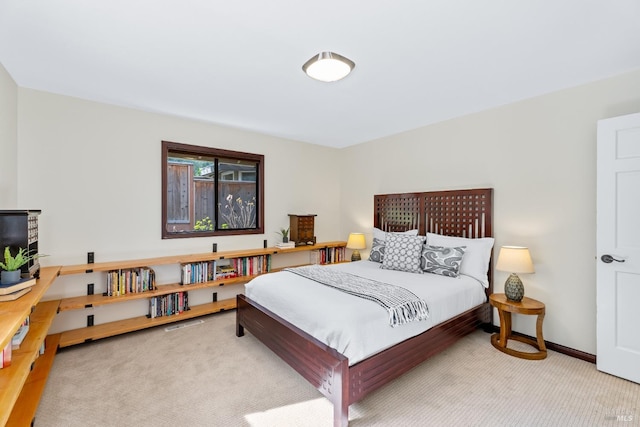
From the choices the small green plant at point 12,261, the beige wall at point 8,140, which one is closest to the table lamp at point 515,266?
the small green plant at point 12,261

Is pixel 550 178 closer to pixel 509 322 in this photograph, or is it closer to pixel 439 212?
pixel 439 212

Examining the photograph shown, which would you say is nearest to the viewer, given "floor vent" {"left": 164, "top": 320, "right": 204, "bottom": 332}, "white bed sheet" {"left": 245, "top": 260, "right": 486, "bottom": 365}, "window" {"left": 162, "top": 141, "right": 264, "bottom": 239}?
"white bed sheet" {"left": 245, "top": 260, "right": 486, "bottom": 365}

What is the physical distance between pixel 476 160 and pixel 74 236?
4402mm

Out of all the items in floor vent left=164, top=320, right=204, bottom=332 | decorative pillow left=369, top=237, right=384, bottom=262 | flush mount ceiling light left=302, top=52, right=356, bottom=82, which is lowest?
floor vent left=164, top=320, right=204, bottom=332

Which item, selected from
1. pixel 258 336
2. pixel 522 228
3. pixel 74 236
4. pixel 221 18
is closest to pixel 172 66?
pixel 221 18

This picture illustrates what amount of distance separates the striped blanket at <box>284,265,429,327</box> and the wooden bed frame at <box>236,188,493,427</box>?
0.20 meters

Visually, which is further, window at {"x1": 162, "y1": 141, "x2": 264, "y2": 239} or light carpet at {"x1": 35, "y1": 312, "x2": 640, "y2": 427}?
window at {"x1": 162, "y1": 141, "x2": 264, "y2": 239}

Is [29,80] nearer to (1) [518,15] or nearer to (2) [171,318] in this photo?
(2) [171,318]

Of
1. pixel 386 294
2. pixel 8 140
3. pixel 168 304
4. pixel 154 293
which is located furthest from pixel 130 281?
pixel 386 294

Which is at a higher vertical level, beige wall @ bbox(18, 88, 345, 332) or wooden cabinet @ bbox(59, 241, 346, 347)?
beige wall @ bbox(18, 88, 345, 332)

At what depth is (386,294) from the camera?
2271mm

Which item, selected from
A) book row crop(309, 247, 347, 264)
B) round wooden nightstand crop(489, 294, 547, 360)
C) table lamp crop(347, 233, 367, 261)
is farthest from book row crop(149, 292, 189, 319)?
round wooden nightstand crop(489, 294, 547, 360)

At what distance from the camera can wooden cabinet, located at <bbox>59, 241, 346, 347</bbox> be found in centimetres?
273

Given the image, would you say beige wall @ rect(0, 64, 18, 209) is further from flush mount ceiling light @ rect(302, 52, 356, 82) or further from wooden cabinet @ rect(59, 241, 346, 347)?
flush mount ceiling light @ rect(302, 52, 356, 82)
